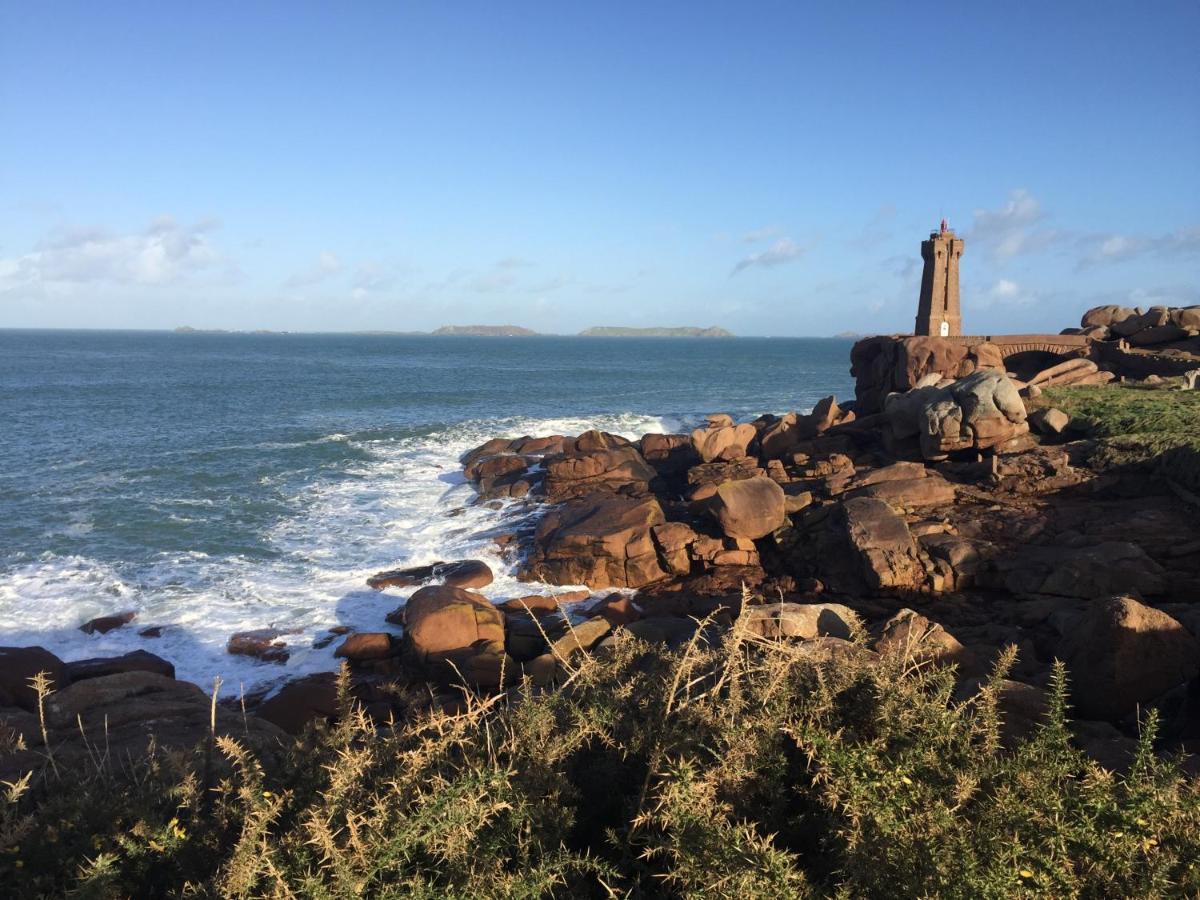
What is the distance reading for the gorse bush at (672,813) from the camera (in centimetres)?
313

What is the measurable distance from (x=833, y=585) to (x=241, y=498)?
1961cm

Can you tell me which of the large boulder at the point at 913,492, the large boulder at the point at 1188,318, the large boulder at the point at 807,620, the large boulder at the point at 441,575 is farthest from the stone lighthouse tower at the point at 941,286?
the large boulder at the point at 807,620

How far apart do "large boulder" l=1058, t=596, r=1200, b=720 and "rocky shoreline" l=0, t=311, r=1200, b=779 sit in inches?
0.9

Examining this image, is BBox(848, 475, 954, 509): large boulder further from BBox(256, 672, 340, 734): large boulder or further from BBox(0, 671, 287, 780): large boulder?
BBox(0, 671, 287, 780): large boulder

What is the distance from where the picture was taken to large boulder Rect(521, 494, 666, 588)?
17250mm

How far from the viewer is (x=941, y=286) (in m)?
33.7

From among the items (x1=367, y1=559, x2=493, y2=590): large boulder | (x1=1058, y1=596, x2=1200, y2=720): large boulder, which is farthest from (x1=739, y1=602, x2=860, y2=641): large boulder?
(x1=367, y1=559, x2=493, y2=590): large boulder

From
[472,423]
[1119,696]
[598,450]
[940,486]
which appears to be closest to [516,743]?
[1119,696]

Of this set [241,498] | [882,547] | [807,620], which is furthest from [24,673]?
[882,547]

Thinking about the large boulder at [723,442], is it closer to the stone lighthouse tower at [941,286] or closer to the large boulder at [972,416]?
the large boulder at [972,416]

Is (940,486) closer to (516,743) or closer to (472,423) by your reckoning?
(516,743)

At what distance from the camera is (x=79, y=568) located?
725 inches

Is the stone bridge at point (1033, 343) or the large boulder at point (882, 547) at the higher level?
the stone bridge at point (1033, 343)

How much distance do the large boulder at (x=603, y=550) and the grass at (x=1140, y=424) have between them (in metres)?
10.5
